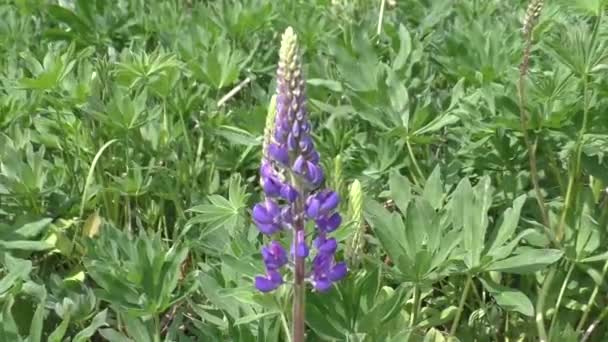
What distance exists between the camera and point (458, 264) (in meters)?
2.20

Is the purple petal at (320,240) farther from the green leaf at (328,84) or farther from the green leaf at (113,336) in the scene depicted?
the green leaf at (328,84)

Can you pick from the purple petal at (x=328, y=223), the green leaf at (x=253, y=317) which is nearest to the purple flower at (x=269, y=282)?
the purple petal at (x=328, y=223)

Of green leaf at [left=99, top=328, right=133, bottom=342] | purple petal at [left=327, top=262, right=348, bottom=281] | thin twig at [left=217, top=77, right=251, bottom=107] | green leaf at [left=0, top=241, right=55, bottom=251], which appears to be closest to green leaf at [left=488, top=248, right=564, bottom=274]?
purple petal at [left=327, top=262, right=348, bottom=281]

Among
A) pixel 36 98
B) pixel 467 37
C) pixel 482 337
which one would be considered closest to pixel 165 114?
pixel 36 98

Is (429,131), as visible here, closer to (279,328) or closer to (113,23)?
(279,328)

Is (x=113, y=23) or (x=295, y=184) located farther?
(x=113, y=23)

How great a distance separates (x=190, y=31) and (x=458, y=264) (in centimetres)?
167

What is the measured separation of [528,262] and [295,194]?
0.68 meters

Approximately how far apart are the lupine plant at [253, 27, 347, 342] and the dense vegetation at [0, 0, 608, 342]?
22 centimetres

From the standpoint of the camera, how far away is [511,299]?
2.25 metres

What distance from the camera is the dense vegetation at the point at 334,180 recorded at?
7.14 ft

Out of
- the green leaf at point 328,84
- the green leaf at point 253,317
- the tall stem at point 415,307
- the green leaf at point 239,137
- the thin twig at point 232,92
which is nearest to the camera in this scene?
the green leaf at point 253,317

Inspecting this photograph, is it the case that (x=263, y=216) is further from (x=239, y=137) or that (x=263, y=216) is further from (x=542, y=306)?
(x=239, y=137)

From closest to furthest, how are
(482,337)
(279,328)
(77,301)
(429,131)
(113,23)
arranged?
(279,328) → (77,301) → (482,337) → (429,131) → (113,23)
